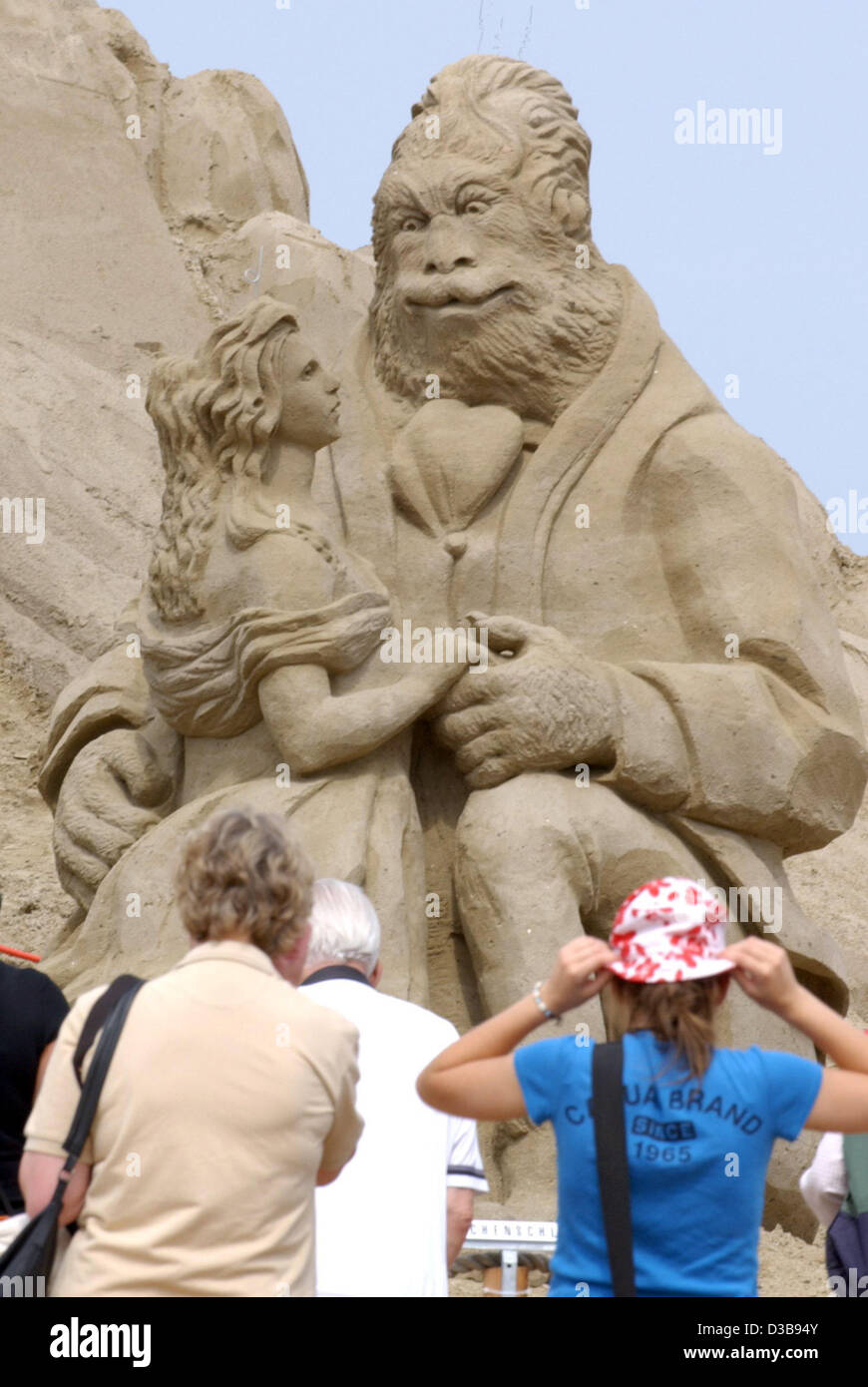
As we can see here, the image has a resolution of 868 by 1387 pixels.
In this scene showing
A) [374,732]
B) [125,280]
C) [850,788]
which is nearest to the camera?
[374,732]

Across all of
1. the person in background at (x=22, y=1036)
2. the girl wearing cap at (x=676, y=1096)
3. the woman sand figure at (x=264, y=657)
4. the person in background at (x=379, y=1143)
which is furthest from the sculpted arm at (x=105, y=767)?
the girl wearing cap at (x=676, y=1096)

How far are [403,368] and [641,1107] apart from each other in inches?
168

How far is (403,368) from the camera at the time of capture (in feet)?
24.5

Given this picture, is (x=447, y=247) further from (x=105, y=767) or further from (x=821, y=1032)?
(x=821, y=1032)

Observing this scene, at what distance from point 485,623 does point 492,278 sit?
1108mm

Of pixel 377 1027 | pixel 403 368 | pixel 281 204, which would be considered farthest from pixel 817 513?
pixel 377 1027

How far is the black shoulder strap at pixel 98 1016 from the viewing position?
11.7 ft

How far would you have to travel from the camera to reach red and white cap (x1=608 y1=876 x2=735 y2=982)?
11.5 ft

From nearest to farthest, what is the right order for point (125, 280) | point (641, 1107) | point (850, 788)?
1. point (641, 1107)
2. point (850, 788)
3. point (125, 280)

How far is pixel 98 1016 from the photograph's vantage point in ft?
11.8

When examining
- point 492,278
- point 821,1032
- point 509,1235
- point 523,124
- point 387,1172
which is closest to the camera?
point 821,1032

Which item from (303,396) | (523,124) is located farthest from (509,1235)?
(523,124)

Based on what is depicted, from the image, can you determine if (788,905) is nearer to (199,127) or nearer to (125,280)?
(125,280)
